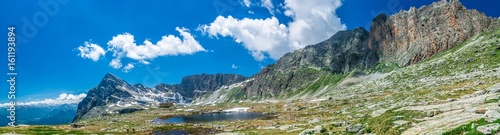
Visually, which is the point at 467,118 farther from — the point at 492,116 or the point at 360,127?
the point at 360,127

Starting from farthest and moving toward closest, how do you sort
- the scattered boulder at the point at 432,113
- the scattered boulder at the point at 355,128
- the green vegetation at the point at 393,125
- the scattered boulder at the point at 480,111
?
the scattered boulder at the point at 355,128
the scattered boulder at the point at 432,113
the green vegetation at the point at 393,125
the scattered boulder at the point at 480,111

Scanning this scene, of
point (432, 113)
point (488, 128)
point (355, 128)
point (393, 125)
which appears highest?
point (432, 113)

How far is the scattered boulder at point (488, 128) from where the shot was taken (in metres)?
25.0

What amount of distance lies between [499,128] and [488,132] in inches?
37.5

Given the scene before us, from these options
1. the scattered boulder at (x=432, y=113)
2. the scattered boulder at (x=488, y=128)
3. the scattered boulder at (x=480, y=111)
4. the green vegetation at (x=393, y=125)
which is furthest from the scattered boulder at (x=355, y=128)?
the scattered boulder at (x=488, y=128)

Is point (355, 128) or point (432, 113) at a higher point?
point (432, 113)

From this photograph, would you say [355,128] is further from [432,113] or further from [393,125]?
[432,113]

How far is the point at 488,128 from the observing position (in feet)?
83.3


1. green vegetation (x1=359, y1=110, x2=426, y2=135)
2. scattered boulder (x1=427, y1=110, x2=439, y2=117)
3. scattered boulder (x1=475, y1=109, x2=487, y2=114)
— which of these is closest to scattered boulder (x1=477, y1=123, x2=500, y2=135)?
scattered boulder (x1=475, y1=109, x2=487, y2=114)

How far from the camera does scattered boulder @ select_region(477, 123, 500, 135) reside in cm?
2505

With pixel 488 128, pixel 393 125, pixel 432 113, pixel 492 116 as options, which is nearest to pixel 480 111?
pixel 432 113

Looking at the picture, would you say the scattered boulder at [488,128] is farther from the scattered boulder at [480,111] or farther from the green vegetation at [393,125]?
the green vegetation at [393,125]

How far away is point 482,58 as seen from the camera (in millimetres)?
185625

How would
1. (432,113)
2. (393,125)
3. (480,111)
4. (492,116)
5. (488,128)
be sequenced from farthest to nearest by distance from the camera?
(432,113) → (393,125) → (480,111) → (492,116) → (488,128)
